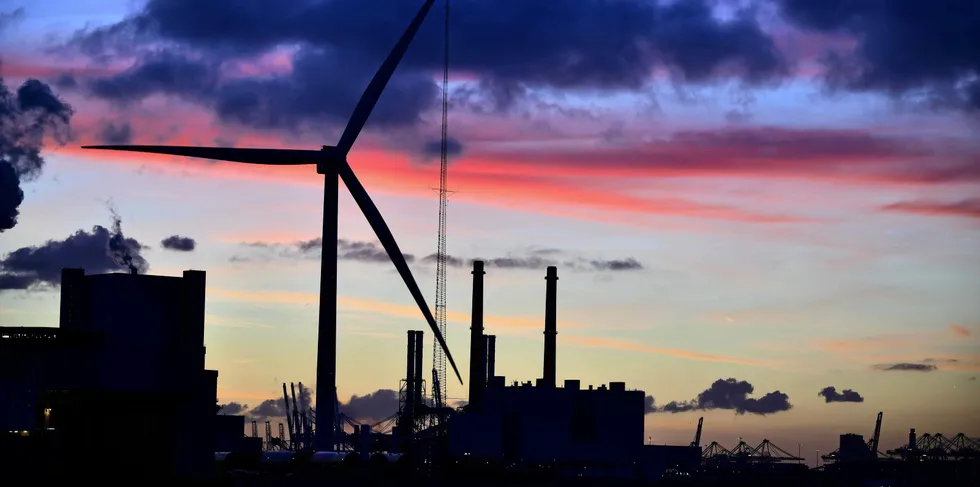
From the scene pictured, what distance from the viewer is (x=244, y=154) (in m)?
120

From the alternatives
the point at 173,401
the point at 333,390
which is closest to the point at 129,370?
the point at 173,401

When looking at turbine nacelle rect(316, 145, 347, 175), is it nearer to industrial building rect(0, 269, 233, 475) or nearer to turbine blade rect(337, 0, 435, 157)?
turbine blade rect(337, 0, 435, 157)

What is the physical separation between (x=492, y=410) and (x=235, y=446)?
157 ft

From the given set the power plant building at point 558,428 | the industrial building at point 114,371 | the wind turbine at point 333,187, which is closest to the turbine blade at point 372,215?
the wind turbine at point 333,187

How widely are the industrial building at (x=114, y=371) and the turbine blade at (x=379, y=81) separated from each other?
36.6m

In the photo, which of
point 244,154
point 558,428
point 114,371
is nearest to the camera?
point 114,371

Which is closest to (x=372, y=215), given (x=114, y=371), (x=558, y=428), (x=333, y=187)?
(x=333, y=187)

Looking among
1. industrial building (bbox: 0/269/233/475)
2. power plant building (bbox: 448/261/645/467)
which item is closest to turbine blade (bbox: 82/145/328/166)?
industrial building (bbox: 0/269/233/475)

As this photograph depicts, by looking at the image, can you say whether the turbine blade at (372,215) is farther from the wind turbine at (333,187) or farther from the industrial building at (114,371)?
the industrial building at (114,371)

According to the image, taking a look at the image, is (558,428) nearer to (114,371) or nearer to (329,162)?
(329,162)

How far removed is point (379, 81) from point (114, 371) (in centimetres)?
4502

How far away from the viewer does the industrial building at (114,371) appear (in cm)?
8638

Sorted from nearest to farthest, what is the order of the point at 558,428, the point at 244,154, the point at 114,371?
the point at 114,371
the point at 244,154
the point at 558,428

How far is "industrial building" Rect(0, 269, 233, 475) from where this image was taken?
86375mm
